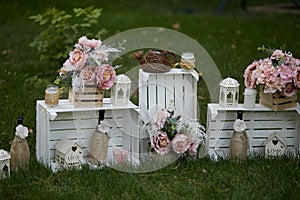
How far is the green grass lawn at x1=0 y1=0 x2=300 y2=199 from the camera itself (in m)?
3.69

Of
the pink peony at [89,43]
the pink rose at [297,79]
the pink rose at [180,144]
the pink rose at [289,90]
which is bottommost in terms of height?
the pink rose at [180,144]

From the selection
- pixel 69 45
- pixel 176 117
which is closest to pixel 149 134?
pixel 176 117

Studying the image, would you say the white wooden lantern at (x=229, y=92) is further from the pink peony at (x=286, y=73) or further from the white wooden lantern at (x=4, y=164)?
the white wooden lantern at (x=4, y=164)

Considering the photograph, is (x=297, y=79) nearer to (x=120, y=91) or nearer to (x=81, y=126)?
(x=120, y=91)

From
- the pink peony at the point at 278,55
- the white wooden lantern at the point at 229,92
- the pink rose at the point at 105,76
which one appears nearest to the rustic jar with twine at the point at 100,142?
the pink rose at the point at 105,76

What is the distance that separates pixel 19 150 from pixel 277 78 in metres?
1.66

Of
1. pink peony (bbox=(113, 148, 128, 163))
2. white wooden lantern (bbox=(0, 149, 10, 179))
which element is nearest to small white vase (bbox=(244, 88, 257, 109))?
pink peony (bbox=(113, 148, 128, 163))

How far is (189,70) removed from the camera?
4230 mm

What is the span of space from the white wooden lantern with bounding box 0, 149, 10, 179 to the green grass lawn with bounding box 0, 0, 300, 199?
0.19 ft

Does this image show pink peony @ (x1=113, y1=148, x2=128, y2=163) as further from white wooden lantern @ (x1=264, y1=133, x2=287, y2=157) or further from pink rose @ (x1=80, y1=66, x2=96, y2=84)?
white wooden lantern @ (x1=264, y1=133, x2=287, y2=157)

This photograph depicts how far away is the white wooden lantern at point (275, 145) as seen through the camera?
4.30m

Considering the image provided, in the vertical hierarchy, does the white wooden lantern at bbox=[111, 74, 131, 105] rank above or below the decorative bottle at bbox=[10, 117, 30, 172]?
above

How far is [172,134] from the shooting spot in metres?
4.11

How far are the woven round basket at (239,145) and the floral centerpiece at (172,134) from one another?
21 centimetres
